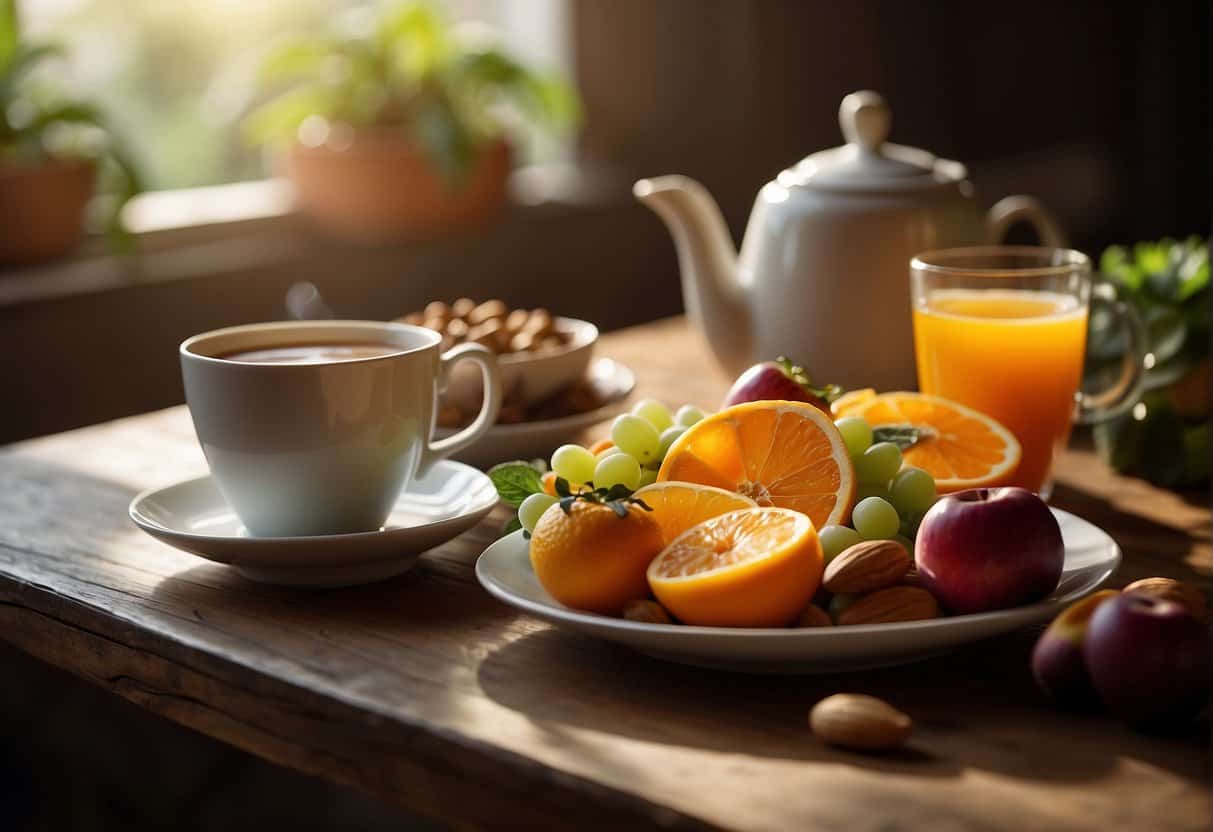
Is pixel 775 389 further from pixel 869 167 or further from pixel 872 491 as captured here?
pixel 869 167

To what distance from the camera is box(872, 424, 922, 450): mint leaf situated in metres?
0.84

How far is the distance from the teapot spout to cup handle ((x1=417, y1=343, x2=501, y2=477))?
13.4 inches

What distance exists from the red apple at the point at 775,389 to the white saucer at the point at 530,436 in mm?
214

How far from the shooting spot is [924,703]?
641 millimetres

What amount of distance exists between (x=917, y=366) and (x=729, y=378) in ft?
0.59

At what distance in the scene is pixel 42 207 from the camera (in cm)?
207

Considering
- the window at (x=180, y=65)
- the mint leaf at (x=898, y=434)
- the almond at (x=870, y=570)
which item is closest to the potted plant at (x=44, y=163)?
the window at (x=180, y=65)

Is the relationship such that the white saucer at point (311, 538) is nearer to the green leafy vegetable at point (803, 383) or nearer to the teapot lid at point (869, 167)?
the green leafy vegetable at point (803, 383)

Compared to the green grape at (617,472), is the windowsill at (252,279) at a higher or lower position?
lower

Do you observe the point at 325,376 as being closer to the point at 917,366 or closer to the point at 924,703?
the point at 924,703

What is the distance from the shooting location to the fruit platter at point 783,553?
0.64m

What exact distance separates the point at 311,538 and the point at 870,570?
0.30 metres

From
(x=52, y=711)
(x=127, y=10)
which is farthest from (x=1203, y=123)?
(x=52, y=711)

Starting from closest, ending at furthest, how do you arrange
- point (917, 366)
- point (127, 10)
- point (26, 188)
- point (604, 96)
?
point (917, 366) < point (26, 188) < point (127, 10) < point (604, 96)
